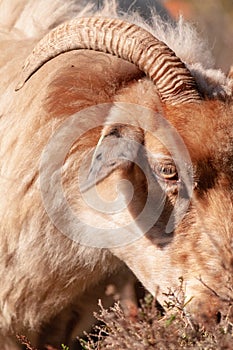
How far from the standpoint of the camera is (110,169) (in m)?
5.22

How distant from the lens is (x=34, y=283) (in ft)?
18.9

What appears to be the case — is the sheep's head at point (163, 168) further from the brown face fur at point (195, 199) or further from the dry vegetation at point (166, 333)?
the dry vegetation at point (166, 333)

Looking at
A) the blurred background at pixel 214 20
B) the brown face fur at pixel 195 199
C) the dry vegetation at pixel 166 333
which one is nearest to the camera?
the dry vegetation at pixel 166 333

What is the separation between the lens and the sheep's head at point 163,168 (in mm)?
5129

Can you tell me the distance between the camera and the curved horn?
203 inches

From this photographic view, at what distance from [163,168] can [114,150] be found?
27 centimetres

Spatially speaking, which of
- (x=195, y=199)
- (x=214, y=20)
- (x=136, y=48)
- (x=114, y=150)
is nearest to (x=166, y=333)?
(x=195, y=199)

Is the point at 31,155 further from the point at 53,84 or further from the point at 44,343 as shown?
the point at 44,343

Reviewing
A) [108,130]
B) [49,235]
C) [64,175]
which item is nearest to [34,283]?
[49,235]

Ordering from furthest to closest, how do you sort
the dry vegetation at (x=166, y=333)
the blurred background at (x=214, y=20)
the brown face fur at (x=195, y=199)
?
the blurred background at (x=214, y=20)
the brown face fur at (x=195, y=199)
the dry vegetation at (x=166, y=333)

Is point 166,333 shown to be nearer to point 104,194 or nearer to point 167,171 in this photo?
point 167,171

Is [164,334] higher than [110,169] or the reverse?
higher

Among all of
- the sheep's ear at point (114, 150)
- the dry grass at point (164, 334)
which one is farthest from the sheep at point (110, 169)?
the dry grass at point (164, 334)

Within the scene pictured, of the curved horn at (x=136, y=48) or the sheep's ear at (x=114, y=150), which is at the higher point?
the curved horn at (x=136, y=48)
